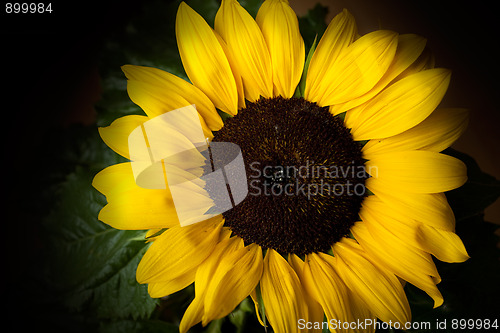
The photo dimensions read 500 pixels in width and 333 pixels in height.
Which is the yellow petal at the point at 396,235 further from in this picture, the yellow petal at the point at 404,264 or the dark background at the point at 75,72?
the dark background at the point at 75,72

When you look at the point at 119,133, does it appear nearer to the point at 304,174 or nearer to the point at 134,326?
the point at 304,174

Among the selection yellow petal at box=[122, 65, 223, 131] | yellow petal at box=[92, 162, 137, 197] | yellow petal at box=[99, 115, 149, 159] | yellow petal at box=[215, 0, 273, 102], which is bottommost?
yellow petal at box=[92, 162, 137, 197]

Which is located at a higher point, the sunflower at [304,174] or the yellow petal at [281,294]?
the sunflower at [304,174]

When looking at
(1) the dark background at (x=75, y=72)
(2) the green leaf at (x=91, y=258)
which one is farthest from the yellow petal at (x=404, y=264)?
(1) the dark background at (x=75, y=72)

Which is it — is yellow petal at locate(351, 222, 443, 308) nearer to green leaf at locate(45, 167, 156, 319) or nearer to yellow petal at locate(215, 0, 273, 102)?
yellow petal at locate(215, 0, 273, 102)

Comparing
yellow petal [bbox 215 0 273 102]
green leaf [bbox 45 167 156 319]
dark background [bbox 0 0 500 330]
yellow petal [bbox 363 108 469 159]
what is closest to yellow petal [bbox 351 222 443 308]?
yellow petal [bbox 363 108 469 159]
